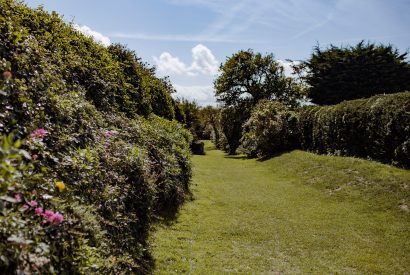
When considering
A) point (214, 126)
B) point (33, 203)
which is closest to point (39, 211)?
point (33, 203)

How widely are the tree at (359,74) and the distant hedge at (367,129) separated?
12.5m

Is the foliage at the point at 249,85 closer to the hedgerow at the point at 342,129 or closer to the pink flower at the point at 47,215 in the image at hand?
the hedgerow at the point at 342,129

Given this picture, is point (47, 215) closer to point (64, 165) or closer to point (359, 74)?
point (64, 165)

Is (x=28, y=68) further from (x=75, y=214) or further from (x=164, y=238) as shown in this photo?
(x=164, y=238)

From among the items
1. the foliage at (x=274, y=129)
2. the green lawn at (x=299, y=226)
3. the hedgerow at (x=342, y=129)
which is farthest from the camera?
the foliage at (x=274, y=129)

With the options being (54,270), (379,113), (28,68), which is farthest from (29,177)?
(379,113)

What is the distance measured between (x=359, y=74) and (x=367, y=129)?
2010 centimetres

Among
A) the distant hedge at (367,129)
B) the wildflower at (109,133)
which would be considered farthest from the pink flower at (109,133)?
the distant hedge at (367,129)

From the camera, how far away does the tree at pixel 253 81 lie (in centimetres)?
4075

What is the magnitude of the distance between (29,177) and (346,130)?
1811 cm

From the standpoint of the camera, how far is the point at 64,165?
5016mm

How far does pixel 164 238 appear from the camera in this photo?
819 centimetres

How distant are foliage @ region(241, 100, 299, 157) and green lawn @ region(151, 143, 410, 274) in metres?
9.89

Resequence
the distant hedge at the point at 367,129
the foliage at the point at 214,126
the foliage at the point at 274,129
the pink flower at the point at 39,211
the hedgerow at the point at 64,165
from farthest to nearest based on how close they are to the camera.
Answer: the foliage at the point at 214,126 → the foliage at the point at 274,129 → the distant hedge at the point at 367,129 → the pink flower at the point at 39,211 → the hedgerow at the point at 64,165
